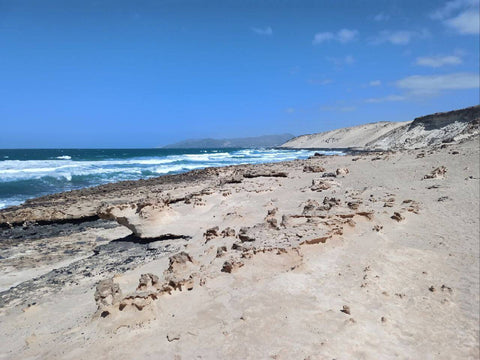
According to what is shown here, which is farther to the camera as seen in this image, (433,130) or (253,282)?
(433,130)

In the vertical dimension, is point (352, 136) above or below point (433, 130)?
below

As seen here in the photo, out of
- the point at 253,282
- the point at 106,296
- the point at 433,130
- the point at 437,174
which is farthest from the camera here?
the point at 433,130

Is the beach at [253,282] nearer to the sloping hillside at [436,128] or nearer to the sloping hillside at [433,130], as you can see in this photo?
the sloping hillside at [433,130]

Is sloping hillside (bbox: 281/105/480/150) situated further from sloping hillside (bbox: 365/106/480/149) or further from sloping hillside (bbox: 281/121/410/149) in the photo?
sloping hillside (bbox: 281/121/410/149)

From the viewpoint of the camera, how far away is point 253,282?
475 cm

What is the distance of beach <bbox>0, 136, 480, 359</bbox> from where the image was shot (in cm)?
375

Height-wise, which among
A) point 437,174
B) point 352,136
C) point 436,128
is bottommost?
point 437,174

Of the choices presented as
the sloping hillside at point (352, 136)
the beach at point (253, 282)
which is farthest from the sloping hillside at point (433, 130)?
the beach at point (253, 282)

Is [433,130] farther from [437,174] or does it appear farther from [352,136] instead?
[352,136]

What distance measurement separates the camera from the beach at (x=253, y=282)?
375 cm

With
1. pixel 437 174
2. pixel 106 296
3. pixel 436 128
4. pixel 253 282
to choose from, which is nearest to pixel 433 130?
pixel 436 128

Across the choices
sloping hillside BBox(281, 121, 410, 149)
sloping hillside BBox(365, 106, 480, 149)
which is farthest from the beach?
sloping hillside BBox(281, 121, 410, 149)

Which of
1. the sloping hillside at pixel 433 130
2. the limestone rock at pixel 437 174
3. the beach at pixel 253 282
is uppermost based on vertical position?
the sloping hillside at pixel 433 130

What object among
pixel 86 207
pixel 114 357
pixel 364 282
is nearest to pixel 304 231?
pixel 364 282
